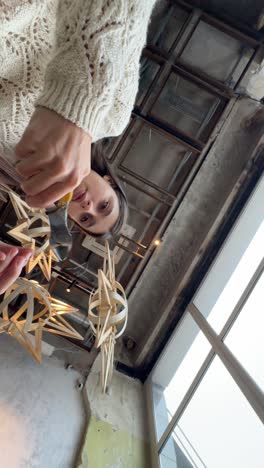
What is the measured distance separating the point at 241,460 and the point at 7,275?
139 cm

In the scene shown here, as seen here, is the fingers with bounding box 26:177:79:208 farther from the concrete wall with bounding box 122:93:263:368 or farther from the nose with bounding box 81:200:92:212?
the concrete wall with bounding box 122:93:263:368

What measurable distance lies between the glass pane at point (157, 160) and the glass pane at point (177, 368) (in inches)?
43.7

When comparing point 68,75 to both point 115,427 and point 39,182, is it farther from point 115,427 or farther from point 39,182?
point 115,427

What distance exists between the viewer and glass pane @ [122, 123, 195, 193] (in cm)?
285

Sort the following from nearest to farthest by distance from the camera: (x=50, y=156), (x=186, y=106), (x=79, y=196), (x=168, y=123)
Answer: (x=50, y=156)
(x=79, y=196)
(x=168, y=123)
(x=186, y=106)

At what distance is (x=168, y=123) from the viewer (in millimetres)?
2703

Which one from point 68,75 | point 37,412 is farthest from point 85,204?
point 37,412

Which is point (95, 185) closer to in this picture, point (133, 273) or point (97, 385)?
point (133, 273)

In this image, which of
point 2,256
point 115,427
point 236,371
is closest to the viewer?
point 2,256

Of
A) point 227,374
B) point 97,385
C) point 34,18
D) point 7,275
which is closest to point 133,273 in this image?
point 97,385

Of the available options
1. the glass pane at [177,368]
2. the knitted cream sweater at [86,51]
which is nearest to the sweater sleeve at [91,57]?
the knitted cream sweater at [86,51]

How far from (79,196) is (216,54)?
2052mm

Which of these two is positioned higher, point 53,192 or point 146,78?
point 146,78

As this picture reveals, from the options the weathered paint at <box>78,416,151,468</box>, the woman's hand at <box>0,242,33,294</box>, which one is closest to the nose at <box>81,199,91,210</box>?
the woman's hand at <box>0,242,33,294</box>
